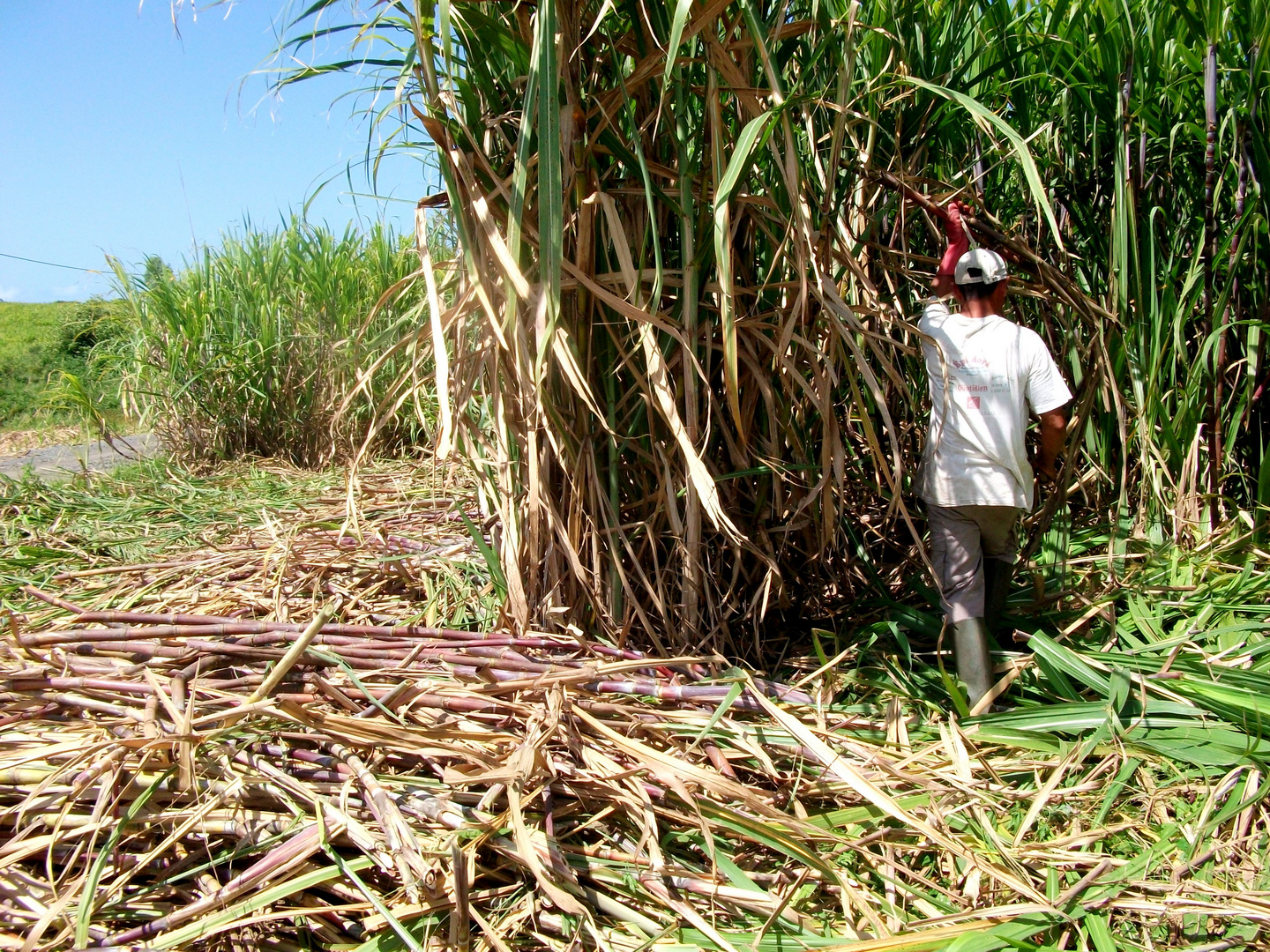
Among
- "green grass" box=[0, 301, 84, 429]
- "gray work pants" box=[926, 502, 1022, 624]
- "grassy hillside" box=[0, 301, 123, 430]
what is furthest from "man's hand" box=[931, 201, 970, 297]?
"grassy hillside" box=[0, 301, 123, 430]

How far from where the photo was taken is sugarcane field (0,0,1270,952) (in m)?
1.48

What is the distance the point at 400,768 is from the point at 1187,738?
1.64 metres

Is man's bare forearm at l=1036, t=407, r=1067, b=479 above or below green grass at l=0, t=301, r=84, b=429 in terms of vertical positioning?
below

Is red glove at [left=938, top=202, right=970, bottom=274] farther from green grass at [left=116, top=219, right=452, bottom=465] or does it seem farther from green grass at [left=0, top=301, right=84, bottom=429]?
green grass at [left=0, top=301, right=84, bottom=429]

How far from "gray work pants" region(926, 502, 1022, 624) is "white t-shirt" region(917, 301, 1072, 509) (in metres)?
0.05

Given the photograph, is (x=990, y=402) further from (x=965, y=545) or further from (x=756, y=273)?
(x=756, y=273)

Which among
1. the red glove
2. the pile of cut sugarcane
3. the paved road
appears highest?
the red glove

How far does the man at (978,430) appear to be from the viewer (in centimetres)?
216

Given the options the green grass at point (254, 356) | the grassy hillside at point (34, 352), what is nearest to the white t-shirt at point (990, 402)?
the green grass at point (254, 356)

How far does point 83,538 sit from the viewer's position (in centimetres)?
342

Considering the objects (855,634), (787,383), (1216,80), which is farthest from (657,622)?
(1216,80)

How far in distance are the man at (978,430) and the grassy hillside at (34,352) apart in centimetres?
1005

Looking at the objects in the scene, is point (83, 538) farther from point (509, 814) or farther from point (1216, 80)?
point (1216, 80)

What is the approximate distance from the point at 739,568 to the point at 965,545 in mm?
589
